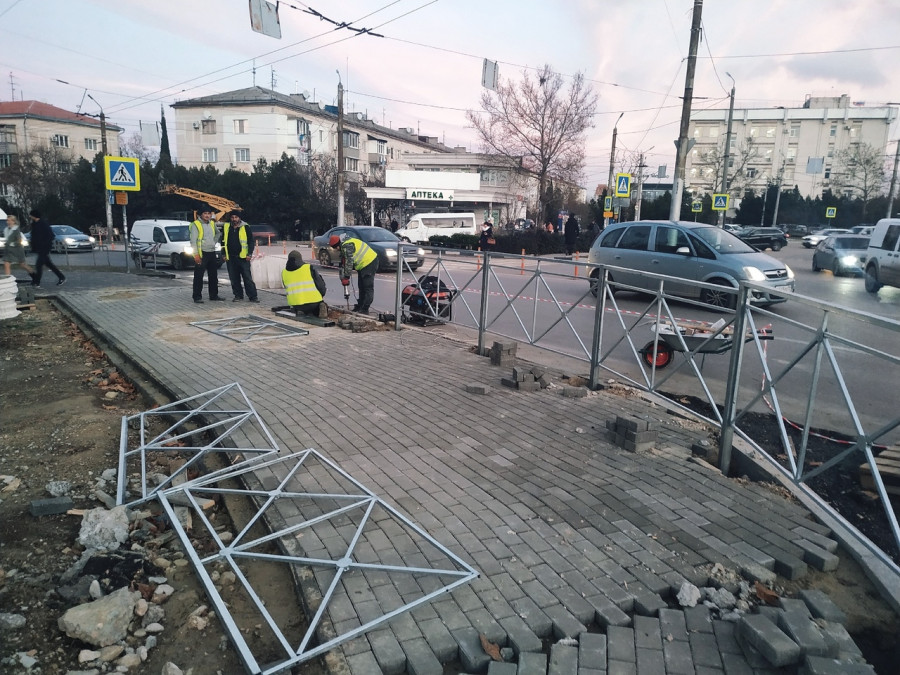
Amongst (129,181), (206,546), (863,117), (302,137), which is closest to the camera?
(206,546)

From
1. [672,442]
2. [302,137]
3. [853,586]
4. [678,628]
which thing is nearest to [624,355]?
[672,442]

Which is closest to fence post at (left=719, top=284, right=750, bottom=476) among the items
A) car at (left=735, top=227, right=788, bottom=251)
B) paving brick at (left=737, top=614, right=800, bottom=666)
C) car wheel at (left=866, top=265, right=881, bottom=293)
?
paving brick at (left=737, top=614, right=800, bottom=666)

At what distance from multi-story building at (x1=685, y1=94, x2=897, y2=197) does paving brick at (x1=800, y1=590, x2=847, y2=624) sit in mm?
90121

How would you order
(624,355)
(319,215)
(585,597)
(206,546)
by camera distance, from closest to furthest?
(585,597) < (206,546) < (624,355) < (319,215)

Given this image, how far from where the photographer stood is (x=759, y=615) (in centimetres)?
274

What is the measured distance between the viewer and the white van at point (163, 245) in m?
22.0

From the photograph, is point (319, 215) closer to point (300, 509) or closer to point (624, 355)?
point (624, 355)

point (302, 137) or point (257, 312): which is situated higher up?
point (302, 137)

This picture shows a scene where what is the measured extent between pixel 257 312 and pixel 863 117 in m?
102

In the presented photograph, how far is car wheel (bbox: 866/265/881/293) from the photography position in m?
17.0

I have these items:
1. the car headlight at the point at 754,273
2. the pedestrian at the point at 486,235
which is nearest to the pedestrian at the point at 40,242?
the pedestrian at the point at 486,235

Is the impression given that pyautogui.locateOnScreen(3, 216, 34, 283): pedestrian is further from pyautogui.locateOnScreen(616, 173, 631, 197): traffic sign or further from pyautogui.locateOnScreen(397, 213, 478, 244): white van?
pyautogui.locateOnScreen(397, 213, 478, 244): white van

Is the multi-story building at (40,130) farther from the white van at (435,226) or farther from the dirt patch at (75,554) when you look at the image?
the dirt patch at (75,554)

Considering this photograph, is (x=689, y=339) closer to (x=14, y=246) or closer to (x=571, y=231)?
(x=14, y=246)
